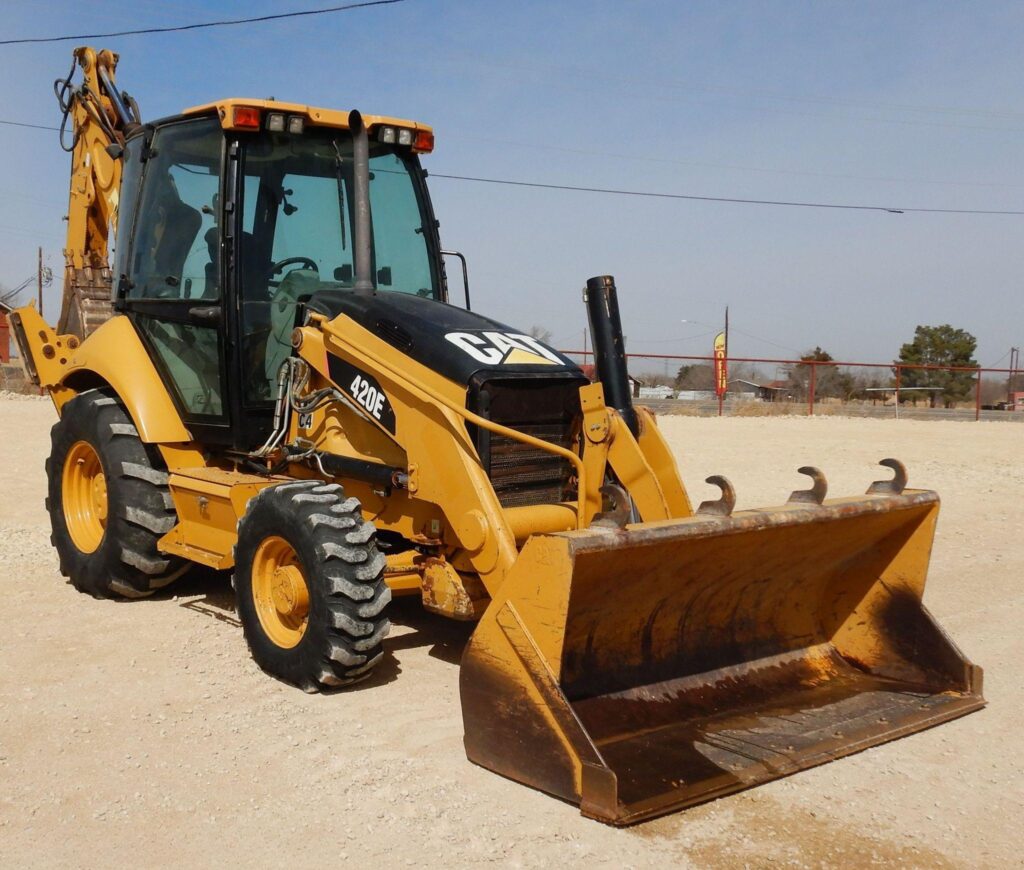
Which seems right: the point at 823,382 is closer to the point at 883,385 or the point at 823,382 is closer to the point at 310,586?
the point at 883,385

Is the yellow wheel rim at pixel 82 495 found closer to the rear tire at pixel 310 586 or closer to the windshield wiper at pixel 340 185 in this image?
the rear tire at pixel 310 586

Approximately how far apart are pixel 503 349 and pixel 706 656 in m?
1.77

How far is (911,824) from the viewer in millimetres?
3865

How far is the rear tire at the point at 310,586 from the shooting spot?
4.89 metres

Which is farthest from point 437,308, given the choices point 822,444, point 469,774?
point 822,444

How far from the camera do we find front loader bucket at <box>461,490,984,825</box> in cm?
406

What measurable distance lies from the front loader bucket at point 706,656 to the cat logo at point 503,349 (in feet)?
4.41

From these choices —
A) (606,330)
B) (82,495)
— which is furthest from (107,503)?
(606,330)

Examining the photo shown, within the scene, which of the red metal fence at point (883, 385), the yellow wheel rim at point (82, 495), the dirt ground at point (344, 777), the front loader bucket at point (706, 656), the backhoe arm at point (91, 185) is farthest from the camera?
the red metal fence at point (883, 385)

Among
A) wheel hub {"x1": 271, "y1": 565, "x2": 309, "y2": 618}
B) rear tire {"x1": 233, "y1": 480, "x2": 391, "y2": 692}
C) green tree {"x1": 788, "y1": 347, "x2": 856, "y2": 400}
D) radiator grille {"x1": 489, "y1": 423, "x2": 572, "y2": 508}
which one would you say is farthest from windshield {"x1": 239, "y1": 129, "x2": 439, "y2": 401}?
green tree {"x1": 788, "y1": 347, "x2": 856, "y2": 400}

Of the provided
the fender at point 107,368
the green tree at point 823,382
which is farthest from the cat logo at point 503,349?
the green tree at point 823,382

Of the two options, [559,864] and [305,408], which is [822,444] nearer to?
[305,408]

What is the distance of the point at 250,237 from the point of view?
6.10 metres

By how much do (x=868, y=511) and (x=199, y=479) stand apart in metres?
3.63
